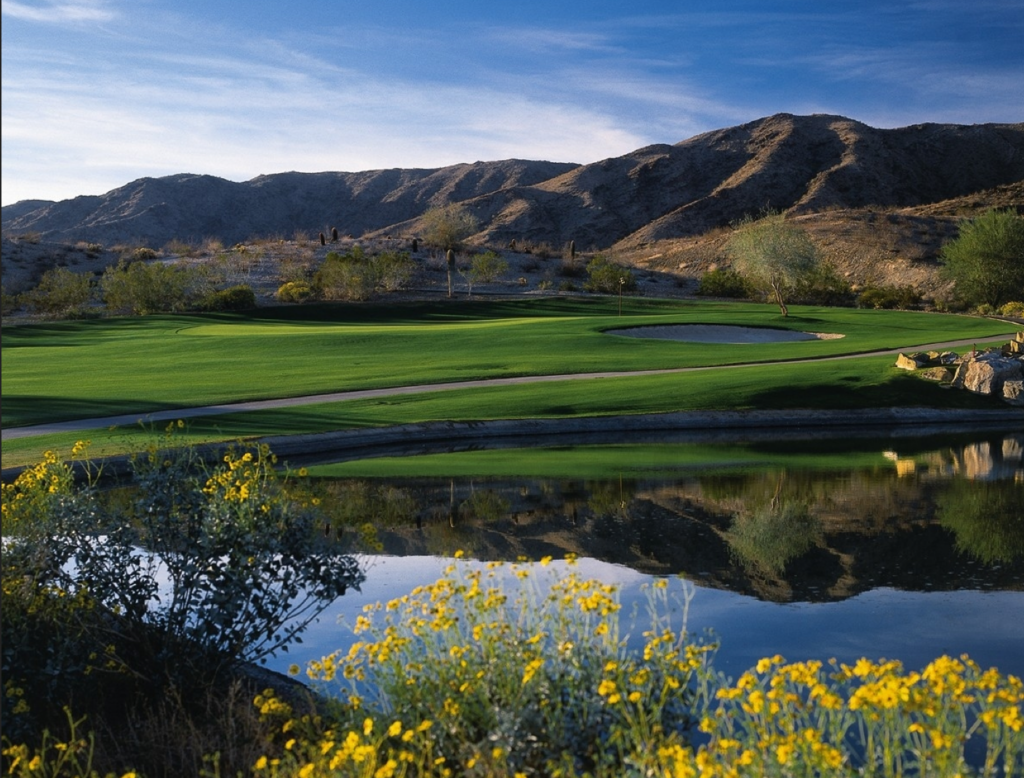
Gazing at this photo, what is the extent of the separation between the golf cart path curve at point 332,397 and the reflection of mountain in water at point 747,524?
22.5 ft

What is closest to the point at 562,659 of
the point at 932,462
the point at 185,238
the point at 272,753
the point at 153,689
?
the point at 272,753

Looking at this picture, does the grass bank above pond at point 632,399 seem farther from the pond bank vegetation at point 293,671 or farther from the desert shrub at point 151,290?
the desert shrub at point 151,290

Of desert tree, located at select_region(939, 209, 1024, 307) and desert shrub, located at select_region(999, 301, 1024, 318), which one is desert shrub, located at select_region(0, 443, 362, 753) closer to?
desert shrub, located at select_region(999, 301, 1024, 318)

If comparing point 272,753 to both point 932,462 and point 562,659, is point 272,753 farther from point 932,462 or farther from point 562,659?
point 932,462

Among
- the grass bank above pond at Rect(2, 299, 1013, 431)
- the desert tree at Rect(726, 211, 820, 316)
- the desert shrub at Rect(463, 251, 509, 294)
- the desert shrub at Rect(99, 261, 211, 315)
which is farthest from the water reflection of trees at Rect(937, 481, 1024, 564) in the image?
the desert shrub at Rect(463, 251, 509, 294)

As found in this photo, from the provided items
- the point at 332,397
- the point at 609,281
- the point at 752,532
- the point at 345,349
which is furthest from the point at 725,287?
the point at 752,532

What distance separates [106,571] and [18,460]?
11427 millimetres

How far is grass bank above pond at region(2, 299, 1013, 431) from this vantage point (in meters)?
28.5

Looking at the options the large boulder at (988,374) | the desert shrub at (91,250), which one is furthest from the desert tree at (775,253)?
the desert shrub at (91,250)

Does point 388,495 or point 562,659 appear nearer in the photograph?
point 562,659

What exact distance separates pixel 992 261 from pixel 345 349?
122 feet

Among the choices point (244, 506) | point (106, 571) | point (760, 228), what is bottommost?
point (106, 571)

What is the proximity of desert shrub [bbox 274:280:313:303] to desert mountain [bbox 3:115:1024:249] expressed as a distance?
5531 cm

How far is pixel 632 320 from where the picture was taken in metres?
44.6
